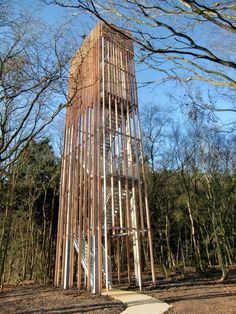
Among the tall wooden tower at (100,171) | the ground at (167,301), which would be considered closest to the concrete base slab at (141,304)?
the ground at (167,301)

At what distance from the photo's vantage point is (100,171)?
9.34 meters

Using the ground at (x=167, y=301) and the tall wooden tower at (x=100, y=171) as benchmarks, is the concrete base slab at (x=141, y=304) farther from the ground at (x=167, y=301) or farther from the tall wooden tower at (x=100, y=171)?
the tall wooden tower at (x=100, y=171)

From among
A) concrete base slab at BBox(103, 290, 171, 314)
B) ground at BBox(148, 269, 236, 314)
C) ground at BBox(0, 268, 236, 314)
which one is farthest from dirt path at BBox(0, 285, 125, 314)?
ground at BBox(148, 269, 236, 314)

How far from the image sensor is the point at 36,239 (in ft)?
49.4

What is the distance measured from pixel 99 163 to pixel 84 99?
3.15 m

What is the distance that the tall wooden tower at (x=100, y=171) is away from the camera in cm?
909

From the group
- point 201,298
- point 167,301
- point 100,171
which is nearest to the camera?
point 167,301

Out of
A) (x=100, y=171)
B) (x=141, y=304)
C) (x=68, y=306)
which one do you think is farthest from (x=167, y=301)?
(x=100, y=171)

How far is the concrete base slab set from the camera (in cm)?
559

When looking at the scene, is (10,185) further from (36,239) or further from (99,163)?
(36,239)

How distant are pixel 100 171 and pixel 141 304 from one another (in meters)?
4.25

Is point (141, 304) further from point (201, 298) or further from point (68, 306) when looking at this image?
point (68, 306)

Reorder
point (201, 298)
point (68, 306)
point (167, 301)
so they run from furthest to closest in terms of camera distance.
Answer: point (201, 298), point (167, 301), point (68, 306)

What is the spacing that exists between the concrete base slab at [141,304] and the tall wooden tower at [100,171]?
3.56 ft
